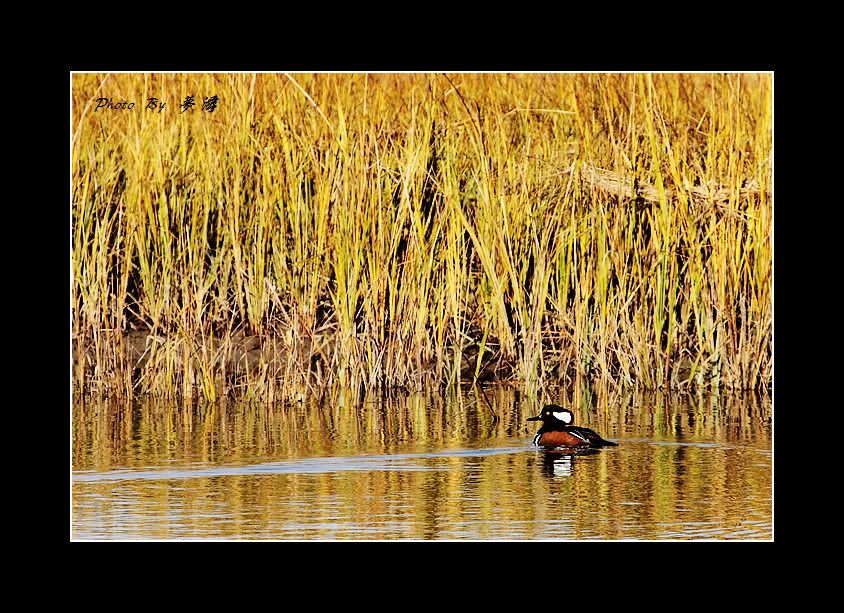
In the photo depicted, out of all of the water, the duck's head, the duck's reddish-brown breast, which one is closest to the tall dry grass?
the water

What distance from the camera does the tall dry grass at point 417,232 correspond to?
29.6 feet

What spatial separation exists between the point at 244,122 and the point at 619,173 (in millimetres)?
2387

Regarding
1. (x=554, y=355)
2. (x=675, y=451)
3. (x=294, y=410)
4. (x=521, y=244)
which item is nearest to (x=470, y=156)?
(x=521, y=244)

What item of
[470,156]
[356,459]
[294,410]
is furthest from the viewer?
[470,156]

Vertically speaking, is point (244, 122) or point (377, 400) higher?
point (244, 122)

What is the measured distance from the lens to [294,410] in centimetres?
878

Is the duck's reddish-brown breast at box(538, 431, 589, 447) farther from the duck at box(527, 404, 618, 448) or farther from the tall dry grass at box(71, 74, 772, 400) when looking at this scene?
the tall dry grass at box(71, 74, 772, 400)

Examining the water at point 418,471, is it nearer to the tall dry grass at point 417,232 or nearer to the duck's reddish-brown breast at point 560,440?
the duck's reddish-brown breast at point 560,440

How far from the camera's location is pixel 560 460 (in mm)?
7629

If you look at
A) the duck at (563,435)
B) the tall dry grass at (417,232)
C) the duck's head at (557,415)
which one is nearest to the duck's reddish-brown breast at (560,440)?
the duck at (563,435)

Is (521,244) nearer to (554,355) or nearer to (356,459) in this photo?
(554,355)

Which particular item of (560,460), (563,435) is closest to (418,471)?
(560,460)

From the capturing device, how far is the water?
6.49 metres

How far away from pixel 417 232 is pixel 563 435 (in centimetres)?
193
